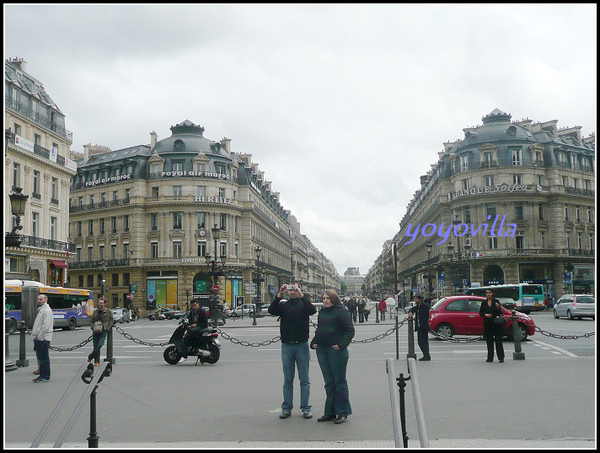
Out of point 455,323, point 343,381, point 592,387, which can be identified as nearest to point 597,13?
point 343,381

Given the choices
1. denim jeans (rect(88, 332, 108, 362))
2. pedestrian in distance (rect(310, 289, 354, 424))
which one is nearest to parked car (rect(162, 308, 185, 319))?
denim jeans (rect(88, 332, 108, 362))

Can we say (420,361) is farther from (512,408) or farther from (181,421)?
(181,421)

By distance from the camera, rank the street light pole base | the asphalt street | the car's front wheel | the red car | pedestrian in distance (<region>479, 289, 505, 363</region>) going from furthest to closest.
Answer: the car's front wheel
the red car
the street light pole base
pedestrian in distance (<region>479, 289, 505, 363</region>)
the asphalt street

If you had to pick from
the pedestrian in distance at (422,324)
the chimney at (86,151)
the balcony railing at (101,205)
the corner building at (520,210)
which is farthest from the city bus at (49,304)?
the chimney at (86,151)

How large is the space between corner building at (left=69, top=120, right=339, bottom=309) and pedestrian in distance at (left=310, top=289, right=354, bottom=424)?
171ft

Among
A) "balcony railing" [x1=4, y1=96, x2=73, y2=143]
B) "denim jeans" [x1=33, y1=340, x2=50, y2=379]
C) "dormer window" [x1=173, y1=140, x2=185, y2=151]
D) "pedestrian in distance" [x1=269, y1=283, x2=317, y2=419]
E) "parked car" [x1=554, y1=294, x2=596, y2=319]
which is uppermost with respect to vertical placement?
"dormer window" [x1=173, y1=140, x2=185, y2=151]

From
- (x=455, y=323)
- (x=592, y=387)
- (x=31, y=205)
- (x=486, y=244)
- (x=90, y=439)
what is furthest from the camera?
(x=486, y=244)

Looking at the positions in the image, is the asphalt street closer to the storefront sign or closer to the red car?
the red car

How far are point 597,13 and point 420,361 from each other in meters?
10.7

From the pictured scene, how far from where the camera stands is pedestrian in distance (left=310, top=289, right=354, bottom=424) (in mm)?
7496

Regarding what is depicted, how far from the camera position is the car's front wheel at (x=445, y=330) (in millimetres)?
19989

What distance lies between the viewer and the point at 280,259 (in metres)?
94.3

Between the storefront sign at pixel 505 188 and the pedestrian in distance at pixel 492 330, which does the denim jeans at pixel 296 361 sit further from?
the storefront sign at pixel 505 188

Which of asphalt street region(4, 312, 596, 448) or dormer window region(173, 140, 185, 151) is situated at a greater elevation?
dormer window region(173, 140, 185, 151)
